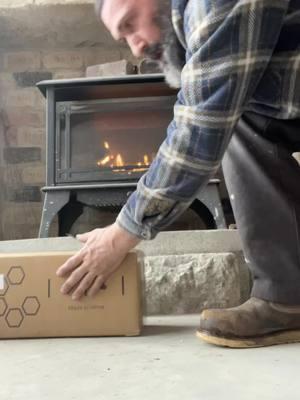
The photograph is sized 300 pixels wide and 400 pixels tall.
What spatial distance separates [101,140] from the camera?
2.03 metres

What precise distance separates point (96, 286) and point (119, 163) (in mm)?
959

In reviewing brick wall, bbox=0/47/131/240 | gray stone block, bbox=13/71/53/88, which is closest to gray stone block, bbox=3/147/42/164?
brick wall, bbox=0/47/131/240

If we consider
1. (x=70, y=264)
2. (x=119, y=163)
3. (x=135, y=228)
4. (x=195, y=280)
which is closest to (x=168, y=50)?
(x=135, y=228)

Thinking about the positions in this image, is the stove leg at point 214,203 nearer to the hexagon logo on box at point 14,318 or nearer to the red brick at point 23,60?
the hexagon logo on box at point 14,318

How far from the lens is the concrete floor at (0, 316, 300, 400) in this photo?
723mm

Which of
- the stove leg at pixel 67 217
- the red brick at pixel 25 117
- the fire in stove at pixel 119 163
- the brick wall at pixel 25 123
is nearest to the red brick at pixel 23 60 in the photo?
the brick wall at pixel 25 123

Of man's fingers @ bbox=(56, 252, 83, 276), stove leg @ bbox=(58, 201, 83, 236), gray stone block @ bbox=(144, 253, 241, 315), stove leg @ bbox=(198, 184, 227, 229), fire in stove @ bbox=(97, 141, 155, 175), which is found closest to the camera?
man's fingers @ bbox=(56, 252, 83, 276)

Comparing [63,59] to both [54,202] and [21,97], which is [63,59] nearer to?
[21,97]

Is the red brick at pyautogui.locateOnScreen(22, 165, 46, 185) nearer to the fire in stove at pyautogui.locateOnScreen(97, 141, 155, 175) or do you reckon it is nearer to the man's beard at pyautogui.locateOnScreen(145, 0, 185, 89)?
the fire in stove at pyautogui.locateOnScreen(97, 141, 155, 175)

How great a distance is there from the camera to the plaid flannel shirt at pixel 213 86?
80cm

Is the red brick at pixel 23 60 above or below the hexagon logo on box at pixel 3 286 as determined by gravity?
above

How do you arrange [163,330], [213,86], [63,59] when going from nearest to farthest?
[213,86]
[163,330]
[63,59]

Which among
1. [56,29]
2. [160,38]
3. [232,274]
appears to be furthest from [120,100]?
[160,38]

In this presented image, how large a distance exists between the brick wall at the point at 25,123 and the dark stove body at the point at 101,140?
1.06ft
